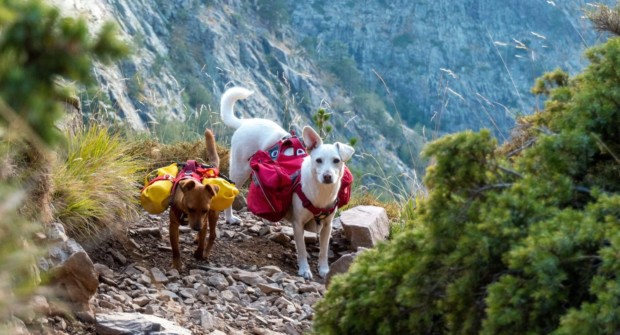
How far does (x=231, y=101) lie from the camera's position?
7.96 meters

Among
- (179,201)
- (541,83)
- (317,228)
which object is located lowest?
(317,228)

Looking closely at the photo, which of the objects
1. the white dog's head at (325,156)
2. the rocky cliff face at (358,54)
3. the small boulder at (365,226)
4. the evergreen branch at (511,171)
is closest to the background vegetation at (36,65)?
the evergreen branch at (511,171)

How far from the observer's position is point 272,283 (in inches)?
243

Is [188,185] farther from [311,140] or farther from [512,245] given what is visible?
[512,245]

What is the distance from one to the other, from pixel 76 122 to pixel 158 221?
3.45 feet

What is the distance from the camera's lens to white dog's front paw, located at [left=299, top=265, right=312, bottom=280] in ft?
21.9

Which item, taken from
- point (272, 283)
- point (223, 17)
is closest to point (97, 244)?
point (272, 283)

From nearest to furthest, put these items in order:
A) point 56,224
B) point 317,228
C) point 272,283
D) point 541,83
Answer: point 541,83, point 56,224, point 272,283, point 317,228

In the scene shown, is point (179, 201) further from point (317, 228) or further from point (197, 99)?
point (197, 99)

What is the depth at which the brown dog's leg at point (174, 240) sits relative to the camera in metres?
5.82

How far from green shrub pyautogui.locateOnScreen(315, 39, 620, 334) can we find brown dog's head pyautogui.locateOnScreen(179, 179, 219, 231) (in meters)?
2.63

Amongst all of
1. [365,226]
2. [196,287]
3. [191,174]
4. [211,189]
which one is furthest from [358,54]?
[196,287]

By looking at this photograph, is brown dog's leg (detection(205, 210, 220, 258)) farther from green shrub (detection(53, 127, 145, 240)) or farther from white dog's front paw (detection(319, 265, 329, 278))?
white dog's front paw (detection(319, 265, 329, 278))

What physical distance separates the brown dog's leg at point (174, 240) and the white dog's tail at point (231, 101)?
2.23 m
